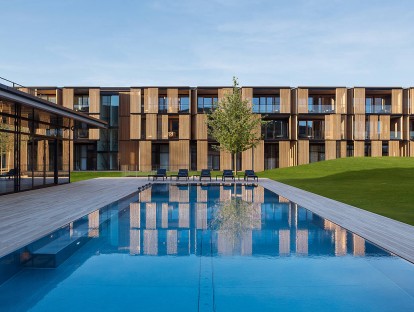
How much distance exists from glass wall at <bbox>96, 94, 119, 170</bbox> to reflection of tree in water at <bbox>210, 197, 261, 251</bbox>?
30.6 meters

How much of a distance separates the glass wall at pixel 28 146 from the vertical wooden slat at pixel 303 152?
25.7 meters

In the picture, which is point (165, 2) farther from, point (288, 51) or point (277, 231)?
point (277, 231)

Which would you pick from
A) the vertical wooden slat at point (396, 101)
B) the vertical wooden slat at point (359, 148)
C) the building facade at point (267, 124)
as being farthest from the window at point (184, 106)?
the vertical wooden slat at point (396, 101)

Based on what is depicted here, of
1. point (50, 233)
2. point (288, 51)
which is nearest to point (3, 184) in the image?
point (50, 233)

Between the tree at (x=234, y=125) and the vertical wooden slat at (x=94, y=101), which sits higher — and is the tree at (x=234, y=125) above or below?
below

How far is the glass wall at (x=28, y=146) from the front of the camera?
1446cm

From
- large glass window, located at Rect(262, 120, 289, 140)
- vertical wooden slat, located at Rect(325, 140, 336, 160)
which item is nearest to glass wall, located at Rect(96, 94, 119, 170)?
large glass window, located at Rect(262, 120, 289, 140)

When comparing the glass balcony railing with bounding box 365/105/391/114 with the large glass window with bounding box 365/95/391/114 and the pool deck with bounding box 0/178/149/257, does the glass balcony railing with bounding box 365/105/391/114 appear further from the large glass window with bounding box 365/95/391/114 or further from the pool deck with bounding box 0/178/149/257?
the pool deck with bounding box 0/178/149/257

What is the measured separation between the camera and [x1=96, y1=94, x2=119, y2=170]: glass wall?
41.5 meters

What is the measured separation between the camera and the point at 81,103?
40.6 meters

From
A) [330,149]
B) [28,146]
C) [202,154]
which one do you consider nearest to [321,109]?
[330,149]

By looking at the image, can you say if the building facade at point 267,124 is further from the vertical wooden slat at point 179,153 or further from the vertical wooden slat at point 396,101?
the vertical wooden slat at point 179,153

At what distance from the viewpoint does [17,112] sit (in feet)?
48.1

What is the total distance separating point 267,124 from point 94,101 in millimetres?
19468
